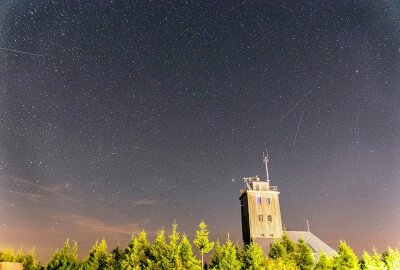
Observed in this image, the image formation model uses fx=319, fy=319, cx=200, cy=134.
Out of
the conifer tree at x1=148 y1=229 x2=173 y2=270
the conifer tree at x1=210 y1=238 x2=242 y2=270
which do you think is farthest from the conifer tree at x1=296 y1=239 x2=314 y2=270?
the conifer tree at x1=148 y1=229 x2=173 y2=270

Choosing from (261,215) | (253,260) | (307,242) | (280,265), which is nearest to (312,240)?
(307,242)

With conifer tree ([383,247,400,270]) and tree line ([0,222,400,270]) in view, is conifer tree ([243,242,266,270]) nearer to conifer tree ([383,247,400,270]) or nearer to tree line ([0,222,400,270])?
tree line ([0,222,400,270])

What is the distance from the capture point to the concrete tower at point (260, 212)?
170 ft

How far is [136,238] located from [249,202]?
2622 centimetres

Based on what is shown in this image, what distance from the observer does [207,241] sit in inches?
1379

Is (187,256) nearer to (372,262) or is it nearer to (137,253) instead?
(137,253)

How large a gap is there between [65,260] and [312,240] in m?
40.2

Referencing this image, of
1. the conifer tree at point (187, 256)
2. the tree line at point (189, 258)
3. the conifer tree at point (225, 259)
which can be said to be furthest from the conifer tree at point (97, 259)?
the conifer tree at point (225, 259)

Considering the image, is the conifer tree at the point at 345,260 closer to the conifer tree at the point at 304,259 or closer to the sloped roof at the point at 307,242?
the conifer tree at the point at 304,259

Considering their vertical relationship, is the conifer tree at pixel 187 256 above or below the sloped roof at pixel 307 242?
below

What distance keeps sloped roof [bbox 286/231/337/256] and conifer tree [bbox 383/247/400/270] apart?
1359 centimetres

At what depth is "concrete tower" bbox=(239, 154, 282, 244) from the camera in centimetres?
5190

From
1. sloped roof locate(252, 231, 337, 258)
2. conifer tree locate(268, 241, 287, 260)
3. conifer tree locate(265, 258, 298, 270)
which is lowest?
conifer tree locate(265, 258, 298, 270)

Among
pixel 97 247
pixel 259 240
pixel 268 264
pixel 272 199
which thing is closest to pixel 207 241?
pixel 268 264
